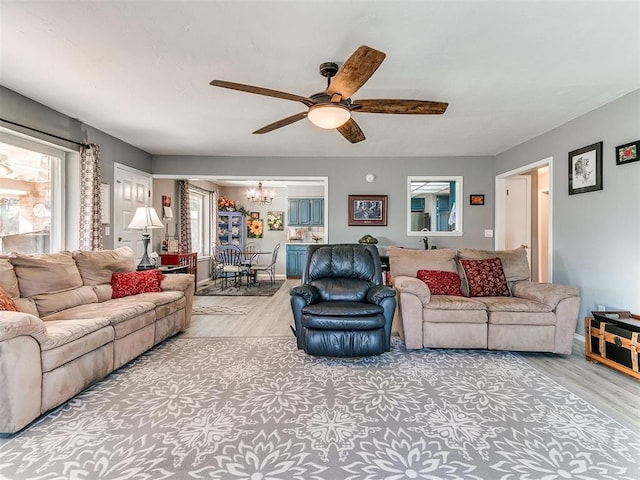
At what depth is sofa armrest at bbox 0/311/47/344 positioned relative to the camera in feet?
5.95

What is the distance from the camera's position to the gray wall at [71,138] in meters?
3.11

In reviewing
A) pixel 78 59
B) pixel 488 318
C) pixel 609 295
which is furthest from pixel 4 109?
pixel 609 295

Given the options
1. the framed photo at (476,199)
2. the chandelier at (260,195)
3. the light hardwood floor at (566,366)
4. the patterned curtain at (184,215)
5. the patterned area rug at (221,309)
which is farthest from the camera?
the chandelier at (260,195)

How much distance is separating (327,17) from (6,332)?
2630 mm

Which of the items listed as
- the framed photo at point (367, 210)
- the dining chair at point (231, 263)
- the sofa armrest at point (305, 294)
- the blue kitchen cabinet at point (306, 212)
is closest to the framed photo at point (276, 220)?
the blue kitchen cabinet at point (306, 212)

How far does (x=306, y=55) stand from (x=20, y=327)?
257 cm

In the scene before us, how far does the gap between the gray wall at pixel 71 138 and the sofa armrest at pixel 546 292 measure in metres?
5.23

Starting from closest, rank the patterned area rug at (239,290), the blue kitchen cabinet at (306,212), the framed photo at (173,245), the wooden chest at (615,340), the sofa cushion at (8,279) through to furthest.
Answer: the sofa cushion at (8,279)
the wooden chest at (615,340)
the framed photo at (173,245)
the patterned area rug at (239,290)
the blue kitchen cabinet at (306,212)

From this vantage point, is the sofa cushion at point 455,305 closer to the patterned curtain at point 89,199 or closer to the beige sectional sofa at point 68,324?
the beige sectional sofa at point 68,324

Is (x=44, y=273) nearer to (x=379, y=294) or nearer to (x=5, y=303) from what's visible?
(x=5, y=303)

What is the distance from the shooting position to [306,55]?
7.93 feet

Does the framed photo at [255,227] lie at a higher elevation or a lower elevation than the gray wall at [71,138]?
lower

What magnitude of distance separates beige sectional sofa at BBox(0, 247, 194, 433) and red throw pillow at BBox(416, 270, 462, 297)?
9.14 feet

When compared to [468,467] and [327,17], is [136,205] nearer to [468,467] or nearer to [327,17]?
[327,17]
